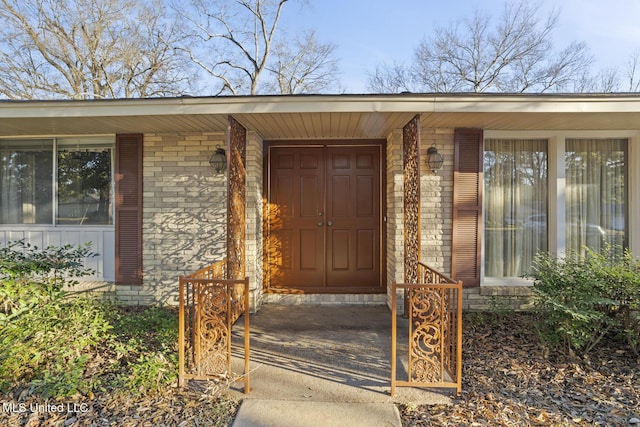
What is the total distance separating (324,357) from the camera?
10.2 ft

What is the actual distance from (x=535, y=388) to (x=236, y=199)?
329 centimetres

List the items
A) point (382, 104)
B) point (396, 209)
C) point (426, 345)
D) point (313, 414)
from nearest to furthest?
point (313, 414) < point (426, 345) < point (382, 104) < point (396, 209)

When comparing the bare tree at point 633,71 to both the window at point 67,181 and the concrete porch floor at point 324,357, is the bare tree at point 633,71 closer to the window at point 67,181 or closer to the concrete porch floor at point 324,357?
the concrete porch floor at point 324,357

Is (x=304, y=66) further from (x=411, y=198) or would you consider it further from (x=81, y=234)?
(x=411, y=198)

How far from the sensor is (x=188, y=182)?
4.50 metres

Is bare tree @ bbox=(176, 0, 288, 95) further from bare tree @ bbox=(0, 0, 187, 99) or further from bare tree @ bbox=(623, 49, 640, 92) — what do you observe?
bare tree @ bbox=(623, 49, 640, 92)

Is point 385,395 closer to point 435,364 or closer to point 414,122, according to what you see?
point 435,364

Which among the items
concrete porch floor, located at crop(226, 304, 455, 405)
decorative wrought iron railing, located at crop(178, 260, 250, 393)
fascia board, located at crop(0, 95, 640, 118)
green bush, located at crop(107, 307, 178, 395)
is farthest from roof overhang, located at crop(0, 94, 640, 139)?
concrete porch floor, located at crop(226, 304, 455, 405)

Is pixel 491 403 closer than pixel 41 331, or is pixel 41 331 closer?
pixel 491 403

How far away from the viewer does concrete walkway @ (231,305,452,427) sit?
229cm

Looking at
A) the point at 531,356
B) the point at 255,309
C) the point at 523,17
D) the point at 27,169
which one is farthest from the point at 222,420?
the point at 523,17

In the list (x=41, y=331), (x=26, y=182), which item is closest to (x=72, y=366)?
(x=41, y=331)

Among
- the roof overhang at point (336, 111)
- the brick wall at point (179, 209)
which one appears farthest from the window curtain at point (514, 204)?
the brick wall at point (179, 209)

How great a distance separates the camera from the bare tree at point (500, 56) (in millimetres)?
13008
